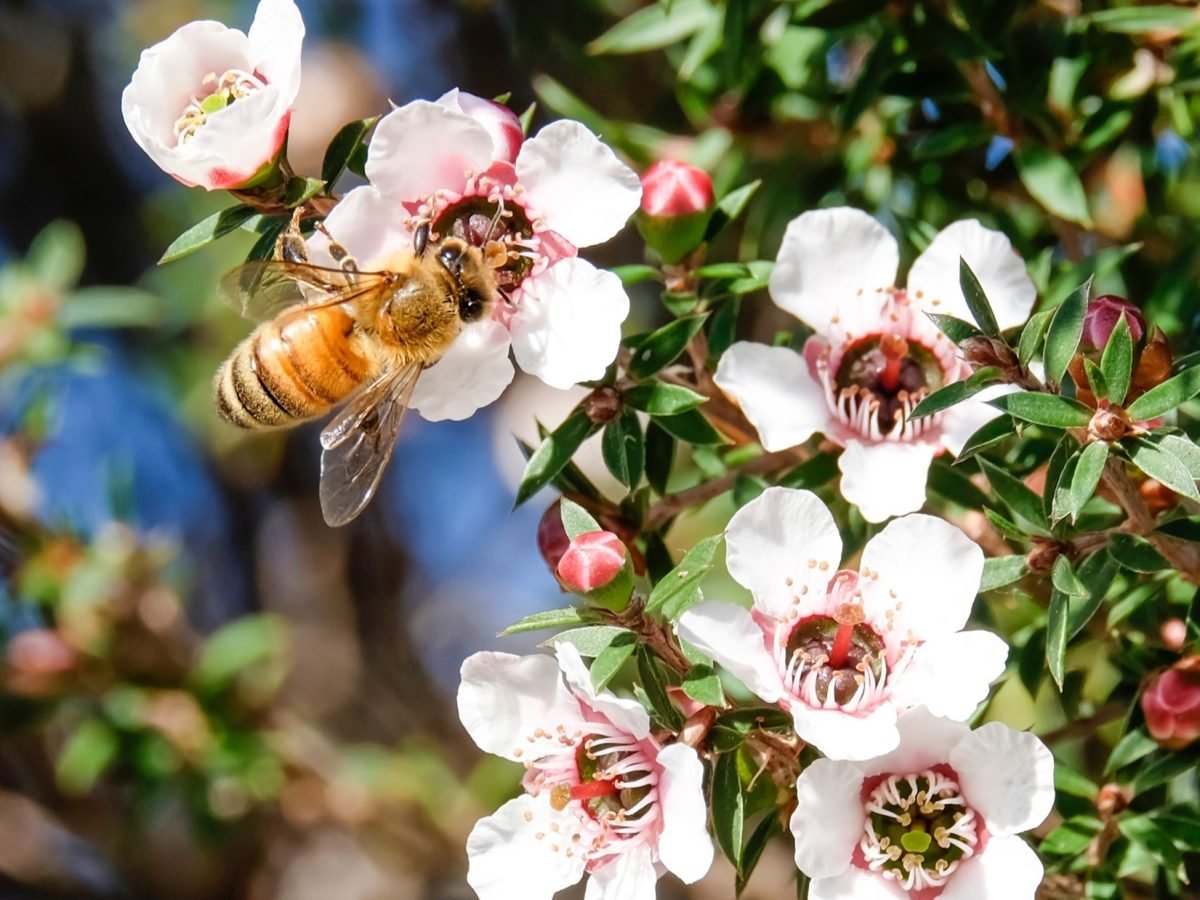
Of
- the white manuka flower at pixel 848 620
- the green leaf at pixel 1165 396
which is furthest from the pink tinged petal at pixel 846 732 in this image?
the green leaf at pixel 1165 396

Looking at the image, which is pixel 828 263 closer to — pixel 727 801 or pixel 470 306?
pixel 470 306

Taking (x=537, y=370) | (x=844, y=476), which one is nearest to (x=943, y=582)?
(x=844, y=476)

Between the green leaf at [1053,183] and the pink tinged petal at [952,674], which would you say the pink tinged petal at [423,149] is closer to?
the pink tinged petal at [952,674]

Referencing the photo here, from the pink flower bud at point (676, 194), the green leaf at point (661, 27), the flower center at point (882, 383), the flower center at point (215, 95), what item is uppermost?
the flower center at point (215, 95)

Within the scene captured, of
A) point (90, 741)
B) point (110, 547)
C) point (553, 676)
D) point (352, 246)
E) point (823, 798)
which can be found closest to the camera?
point (823, 798)

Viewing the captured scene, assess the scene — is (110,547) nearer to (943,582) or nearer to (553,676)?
(553,676)

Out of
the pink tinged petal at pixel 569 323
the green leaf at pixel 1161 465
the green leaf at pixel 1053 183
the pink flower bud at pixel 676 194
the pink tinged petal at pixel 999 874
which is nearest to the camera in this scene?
the green leaf at pixel 1161 465
